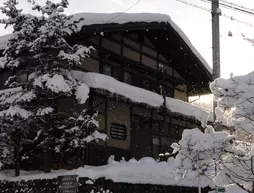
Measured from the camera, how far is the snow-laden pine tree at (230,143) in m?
8.91

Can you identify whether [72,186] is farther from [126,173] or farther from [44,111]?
[44,111]

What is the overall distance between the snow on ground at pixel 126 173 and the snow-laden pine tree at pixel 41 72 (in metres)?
1.07

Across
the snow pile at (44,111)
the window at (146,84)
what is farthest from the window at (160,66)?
the snow pile at (44,111)

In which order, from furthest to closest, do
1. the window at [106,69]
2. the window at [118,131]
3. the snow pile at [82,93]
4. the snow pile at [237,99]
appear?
the window at [106,69] < the window at [118,131] < the snow pile at [82,93] < the snow pile at [237,99]

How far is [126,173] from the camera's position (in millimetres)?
16766

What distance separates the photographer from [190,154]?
30.1 ft

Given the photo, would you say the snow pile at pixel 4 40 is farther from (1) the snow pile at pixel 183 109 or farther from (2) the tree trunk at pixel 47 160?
(1) the snow pile at pixel 183 109

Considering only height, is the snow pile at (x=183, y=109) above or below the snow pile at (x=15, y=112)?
above

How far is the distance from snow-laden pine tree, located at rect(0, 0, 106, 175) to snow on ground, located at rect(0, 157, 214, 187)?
107cm

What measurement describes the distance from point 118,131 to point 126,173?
393 cm

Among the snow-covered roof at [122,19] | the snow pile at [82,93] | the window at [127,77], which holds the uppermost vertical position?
the snow-covered roof at [122,19]

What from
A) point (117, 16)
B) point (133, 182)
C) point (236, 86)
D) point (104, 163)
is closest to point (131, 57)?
point (117, 16)

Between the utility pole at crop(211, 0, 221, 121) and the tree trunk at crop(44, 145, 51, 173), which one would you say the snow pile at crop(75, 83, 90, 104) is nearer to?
the tree trunk at crop(44, 145, 51, 173)

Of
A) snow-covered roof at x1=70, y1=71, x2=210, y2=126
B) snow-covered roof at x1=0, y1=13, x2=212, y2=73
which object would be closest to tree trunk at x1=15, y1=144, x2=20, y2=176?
snow-covered roof at x1=70, y1=71, x2=210, y2=126
